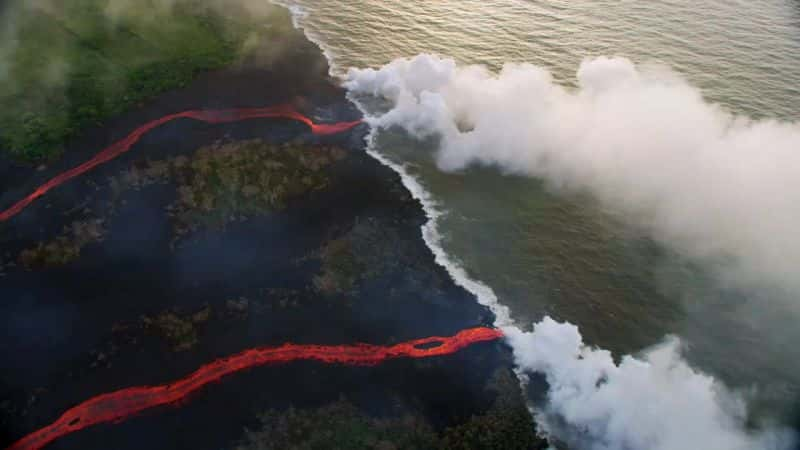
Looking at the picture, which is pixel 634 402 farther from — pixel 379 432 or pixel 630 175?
pixel 630 175

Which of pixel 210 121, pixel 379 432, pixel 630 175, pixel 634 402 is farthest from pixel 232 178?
pixel 634 402

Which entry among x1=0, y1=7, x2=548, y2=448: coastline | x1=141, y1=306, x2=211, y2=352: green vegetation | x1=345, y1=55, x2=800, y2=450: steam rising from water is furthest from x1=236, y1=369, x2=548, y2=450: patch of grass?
x1=141, y1=306, x2=211, y2=352: green vegetation

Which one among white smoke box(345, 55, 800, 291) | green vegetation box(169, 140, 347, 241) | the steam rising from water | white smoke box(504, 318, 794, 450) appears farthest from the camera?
white smoke box(345, 55, 800, 291)

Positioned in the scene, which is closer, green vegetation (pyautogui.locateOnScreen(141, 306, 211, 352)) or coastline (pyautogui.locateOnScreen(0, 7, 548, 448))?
coastline (pyautogui.locateOnScreen(0, 7, 548, 448))

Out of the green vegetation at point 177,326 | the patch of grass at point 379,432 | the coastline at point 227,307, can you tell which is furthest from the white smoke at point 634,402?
the green vegetation at point 177,326

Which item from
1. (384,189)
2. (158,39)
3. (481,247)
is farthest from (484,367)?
(158,39)

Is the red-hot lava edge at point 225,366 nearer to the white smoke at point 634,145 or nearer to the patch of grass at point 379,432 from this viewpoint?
the patch of grass at point 379,432

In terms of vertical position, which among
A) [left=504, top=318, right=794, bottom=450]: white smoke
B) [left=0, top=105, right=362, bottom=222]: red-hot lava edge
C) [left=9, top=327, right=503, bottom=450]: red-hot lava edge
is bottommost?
[left=9, top=327, right=503, bottom=450]: red-hot lava edge

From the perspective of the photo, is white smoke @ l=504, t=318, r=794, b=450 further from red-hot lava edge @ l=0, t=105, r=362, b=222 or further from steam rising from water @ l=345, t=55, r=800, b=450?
red-hot lava edge @ l=0, t=105, r=362, b=222
